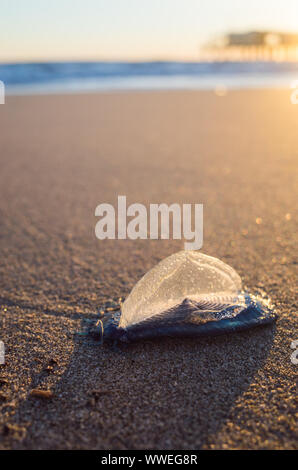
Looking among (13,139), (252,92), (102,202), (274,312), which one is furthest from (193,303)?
(252,92)

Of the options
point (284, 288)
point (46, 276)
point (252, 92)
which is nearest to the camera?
point (284, 288)

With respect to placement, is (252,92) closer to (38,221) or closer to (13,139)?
(13,139)

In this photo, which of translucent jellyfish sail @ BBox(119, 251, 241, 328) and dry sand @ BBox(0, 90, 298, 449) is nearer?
dry sand @ BBox(0, 90, 298, 449)

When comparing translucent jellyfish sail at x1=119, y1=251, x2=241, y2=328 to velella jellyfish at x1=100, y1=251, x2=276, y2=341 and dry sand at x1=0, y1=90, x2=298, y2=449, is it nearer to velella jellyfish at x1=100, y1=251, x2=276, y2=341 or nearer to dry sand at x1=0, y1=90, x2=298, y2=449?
velella jellyfish at x1=100, y1=251, x2=276, y2=341

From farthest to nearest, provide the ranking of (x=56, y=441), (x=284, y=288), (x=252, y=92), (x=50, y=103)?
(x=252, y=92) → (x=50, y=103) → (x=284, y=288) → (x=56, y=441)

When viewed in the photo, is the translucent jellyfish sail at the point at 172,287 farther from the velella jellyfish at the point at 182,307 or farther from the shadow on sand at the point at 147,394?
the shadow on sand at the point at 147,394

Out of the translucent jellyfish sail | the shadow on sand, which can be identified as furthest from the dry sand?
the translucent jellyfish sail

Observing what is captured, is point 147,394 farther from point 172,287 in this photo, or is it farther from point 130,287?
point 130,287
